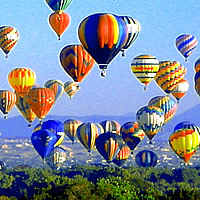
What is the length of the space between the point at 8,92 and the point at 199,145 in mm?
22249

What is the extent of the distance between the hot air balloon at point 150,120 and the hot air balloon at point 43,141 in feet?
36.1

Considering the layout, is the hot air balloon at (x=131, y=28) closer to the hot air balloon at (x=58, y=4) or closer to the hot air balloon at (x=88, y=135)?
the hot air balloon at (x=58, y=4)

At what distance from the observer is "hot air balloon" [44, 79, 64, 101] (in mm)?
102412

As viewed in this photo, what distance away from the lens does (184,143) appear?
252 feet

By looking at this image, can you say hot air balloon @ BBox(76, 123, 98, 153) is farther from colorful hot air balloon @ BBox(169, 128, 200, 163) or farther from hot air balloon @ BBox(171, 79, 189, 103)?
colorful hot air balloon @ BBox(169, 128, 200, 163)

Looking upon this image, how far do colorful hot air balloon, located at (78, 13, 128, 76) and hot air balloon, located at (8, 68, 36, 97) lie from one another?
2153 cm

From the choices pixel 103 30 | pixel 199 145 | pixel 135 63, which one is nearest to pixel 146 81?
pixel 135 63

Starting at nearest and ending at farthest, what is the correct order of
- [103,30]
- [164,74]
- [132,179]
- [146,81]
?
[103,30], [146,81], [164,74], [132,179]

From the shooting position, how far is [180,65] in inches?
3378

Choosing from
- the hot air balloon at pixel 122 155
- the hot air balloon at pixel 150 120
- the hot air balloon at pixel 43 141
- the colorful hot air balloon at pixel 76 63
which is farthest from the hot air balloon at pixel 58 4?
the hot air balloon at pixel 122 155

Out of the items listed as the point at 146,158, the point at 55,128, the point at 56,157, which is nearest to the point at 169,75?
the point at 55,128

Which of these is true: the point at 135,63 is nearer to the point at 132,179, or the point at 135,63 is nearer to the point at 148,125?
the point at 148,125

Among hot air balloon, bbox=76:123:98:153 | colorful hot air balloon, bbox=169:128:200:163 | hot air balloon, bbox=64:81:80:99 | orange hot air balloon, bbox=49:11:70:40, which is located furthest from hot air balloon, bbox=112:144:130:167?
orange hot air balloon, bbox=49:11:70:40

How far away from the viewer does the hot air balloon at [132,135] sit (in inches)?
3430
